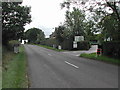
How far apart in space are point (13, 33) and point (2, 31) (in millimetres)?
1829

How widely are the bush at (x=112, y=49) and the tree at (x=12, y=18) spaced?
1379 cm

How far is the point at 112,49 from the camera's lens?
18.0 m

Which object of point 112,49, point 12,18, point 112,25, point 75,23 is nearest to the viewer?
point 112,25

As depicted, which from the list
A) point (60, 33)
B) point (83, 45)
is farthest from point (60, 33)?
point (83, 45)

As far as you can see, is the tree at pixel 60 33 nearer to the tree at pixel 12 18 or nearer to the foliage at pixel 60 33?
the foliage at pixel 60 33

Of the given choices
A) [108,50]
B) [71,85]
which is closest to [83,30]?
[108,50]

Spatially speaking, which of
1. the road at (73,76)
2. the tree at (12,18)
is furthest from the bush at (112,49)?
the tree at (12,18)

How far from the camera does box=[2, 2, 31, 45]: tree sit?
2463cm

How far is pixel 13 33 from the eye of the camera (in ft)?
85.0

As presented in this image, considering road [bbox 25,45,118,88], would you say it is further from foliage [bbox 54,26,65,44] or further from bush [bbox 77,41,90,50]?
foliage [bbox 54,26,65,44]

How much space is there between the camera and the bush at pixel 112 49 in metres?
16.7

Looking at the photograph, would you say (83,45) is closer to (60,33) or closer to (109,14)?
(60,33)

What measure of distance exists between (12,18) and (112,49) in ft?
52.1

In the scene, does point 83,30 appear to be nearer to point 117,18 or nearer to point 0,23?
point 0,23
